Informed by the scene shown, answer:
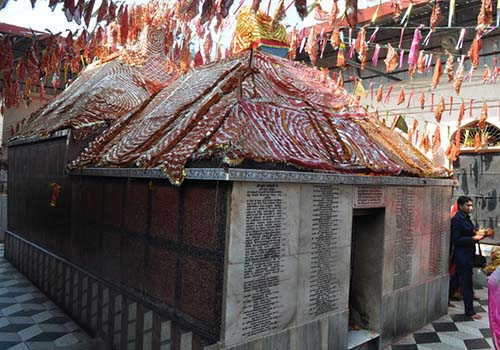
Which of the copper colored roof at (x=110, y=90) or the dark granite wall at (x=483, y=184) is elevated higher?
the copper colored roof at (x=110, y=90)

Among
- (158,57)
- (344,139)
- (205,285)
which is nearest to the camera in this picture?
(205,285)

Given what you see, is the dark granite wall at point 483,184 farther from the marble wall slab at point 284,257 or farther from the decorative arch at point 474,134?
the marble wall slab at point 284,257

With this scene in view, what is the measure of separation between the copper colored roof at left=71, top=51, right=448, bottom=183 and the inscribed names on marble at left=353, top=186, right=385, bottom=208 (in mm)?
206

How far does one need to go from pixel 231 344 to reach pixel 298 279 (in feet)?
3.05

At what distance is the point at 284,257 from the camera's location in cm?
369

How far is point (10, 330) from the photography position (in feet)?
17.4

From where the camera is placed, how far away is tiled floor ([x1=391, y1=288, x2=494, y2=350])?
16.5 ft

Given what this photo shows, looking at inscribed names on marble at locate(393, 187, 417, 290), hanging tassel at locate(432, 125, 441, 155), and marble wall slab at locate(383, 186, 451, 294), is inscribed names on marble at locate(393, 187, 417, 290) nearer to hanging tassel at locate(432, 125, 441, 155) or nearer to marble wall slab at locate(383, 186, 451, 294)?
marble wall slab at locate(383, 186, 451, 294)

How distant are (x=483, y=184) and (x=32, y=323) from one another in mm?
10095

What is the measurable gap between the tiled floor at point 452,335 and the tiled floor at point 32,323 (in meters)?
4.25

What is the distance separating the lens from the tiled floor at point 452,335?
5023 millimetres

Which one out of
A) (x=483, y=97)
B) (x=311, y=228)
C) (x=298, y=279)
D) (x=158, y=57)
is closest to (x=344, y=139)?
(x=311, y=228)

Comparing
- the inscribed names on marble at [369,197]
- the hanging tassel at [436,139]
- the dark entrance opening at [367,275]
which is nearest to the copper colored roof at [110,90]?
the inscribed names on marble at [369,197]

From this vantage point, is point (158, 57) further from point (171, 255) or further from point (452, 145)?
point (452, 145)
